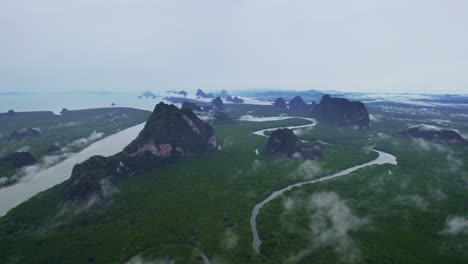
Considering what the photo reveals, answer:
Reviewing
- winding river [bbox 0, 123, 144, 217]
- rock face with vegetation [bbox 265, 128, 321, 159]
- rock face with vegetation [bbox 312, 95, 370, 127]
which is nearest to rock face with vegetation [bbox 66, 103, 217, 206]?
winding river [bbox 0, 123, 144, 217]

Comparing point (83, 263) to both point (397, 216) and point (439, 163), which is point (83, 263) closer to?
point (397, 216)

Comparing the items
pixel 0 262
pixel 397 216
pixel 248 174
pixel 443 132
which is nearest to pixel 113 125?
pixel 248 174

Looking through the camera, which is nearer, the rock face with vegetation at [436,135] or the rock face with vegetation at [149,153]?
the rock face with vegetation at [149,153]

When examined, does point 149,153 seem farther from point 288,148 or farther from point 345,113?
point 345,113

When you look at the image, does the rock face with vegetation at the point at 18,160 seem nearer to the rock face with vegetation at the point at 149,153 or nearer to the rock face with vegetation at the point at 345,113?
the rock face with vegetation at the point at 149,153

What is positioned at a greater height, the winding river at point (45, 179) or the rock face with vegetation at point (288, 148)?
the rock face with vegetation at point (288, 148)

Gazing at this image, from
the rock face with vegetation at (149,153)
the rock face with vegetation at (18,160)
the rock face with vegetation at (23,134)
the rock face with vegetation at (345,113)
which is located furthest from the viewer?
the rock face with vegetation at (345,113)

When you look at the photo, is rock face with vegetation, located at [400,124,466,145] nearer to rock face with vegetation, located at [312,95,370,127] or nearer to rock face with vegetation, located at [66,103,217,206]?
rock face with vegetation, located at [312,95,370,127]

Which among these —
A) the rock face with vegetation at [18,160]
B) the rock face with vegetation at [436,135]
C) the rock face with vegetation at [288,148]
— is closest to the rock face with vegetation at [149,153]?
the rock face with vegetation at [288,148]
